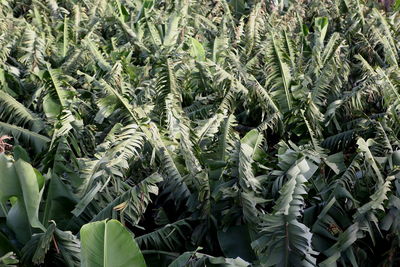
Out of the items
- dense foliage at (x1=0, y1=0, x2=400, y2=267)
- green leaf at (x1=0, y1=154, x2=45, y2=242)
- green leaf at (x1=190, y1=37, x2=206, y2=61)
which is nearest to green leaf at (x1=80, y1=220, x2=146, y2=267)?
dense foliage at (x1=0, y1=0, x2=400, y2=267)

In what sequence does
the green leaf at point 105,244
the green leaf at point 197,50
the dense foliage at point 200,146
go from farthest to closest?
the green leaf at point 197,50 → the dense foliage at point 200,146 → the green leaf at point 105,244

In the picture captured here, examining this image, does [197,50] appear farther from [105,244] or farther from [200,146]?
[105,244]

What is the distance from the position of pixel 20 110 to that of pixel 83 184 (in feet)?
4.64

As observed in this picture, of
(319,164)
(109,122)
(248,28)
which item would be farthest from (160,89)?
(248,28)

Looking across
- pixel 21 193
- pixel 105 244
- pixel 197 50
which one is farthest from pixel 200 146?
pixel 197 50

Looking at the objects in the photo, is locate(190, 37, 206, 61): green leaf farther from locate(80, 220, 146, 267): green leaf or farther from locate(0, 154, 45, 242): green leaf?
locate(80, 220, 146, 267): green leaf

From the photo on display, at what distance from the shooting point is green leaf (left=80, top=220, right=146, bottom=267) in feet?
8.13

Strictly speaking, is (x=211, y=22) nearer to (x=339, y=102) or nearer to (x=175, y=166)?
(x=339, y=102)

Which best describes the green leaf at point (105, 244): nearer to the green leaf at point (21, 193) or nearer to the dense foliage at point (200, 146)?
the dense foliage at point (200, 146)

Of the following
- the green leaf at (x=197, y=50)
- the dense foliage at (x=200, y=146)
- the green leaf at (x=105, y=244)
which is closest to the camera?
the green leaf at (x=105, y=244)

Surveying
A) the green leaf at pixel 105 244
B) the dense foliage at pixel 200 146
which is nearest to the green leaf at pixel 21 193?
the dense foliage at pixel 200 146

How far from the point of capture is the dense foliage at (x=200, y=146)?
298 cm

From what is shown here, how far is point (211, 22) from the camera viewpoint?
254 inches

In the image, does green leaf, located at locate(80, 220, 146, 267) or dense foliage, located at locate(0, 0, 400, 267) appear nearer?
green leaf, located at locate(80, 220, 146, 267)
